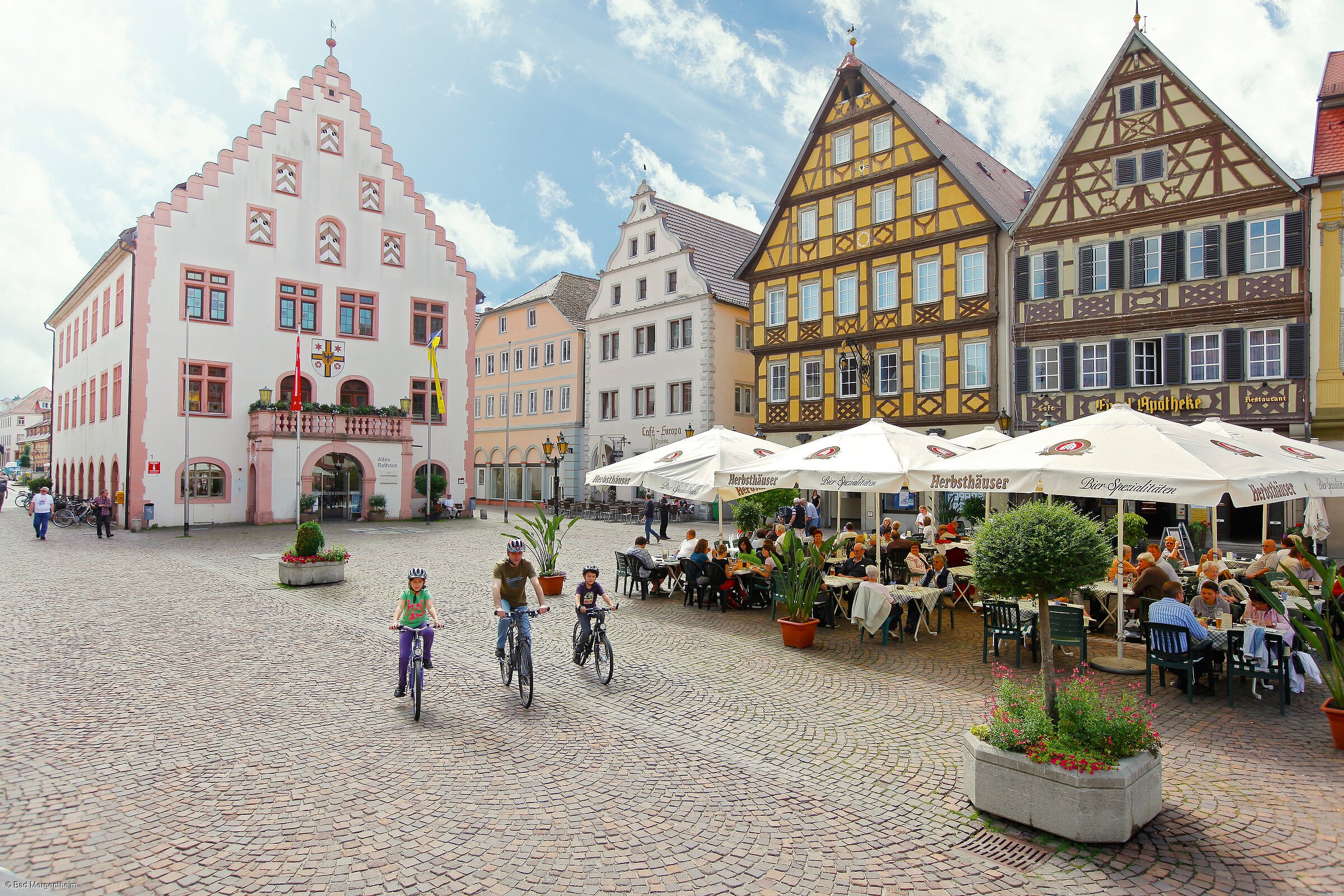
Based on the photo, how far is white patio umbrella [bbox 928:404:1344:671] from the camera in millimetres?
8852

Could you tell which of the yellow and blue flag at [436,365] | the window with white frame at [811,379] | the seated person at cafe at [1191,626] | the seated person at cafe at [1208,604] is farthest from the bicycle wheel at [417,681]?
the yellow and blue flag at [436,365]

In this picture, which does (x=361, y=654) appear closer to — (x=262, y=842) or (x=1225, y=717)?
(x=262, y=842)

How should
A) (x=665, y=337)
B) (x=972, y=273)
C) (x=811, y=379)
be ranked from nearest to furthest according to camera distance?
(x=972, y=273) → (x=811, y=379) → (x=665, y=337)

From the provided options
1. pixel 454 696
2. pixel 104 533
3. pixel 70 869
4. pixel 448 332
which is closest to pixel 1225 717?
pixel 454 696

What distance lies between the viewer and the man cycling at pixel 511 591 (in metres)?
8.57

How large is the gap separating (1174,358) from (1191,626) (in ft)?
59.7

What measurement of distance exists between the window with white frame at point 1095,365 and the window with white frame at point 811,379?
9.79 m

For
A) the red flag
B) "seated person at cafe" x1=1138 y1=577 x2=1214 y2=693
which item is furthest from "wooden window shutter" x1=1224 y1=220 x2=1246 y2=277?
the red flag

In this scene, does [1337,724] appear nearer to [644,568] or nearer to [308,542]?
[644,568]

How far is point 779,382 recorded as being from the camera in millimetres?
33156

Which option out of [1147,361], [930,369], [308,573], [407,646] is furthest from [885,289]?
[407,646]

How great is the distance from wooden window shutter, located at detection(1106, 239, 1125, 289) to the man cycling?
75.0 feet

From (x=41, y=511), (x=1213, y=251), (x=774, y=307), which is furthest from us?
(x=774, y=307)

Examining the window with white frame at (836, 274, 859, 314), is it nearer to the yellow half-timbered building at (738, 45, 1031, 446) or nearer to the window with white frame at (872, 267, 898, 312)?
the yellow half-timbered building at (738, 45, 1031, 446)
